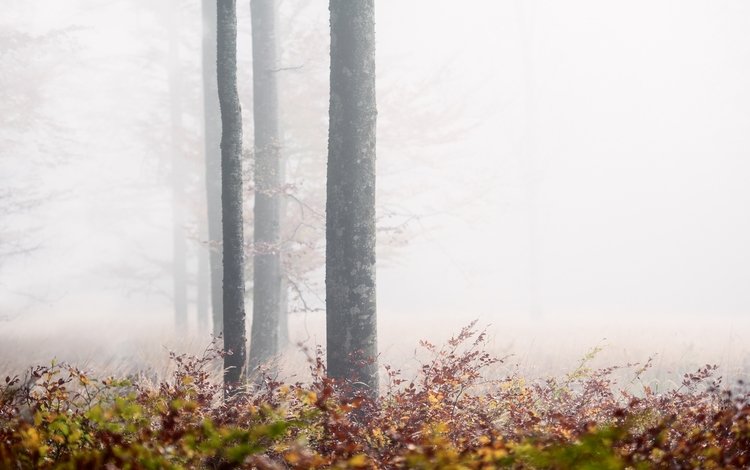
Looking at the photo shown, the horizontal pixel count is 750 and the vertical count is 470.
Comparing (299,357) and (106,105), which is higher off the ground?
(106,105)

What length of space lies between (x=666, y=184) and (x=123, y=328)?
4128 cm

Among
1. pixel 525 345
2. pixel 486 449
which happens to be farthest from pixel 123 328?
pixel 486 449

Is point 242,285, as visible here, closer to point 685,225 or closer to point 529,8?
point 529,8

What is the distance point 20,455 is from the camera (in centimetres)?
270

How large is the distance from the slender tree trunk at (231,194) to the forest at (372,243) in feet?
0.08

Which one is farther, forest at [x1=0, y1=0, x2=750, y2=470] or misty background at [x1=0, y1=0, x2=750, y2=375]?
misty background at [x1=0, y1=0, x2=750, y2=375]

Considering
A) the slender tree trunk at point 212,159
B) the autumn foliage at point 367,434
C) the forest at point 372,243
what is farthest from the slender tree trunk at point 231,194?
the slender tree trunk at point 212,159

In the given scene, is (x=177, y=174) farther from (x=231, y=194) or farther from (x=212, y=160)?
(x=231, y=194)

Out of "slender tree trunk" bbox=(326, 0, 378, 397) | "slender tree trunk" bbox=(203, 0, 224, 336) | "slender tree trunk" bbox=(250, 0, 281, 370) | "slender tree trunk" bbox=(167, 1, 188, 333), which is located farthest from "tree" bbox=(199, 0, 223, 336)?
"slender tree trunk" bbox=(167, 1, 188, 333)

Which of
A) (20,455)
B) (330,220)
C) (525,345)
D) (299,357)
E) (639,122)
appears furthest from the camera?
(639,122)

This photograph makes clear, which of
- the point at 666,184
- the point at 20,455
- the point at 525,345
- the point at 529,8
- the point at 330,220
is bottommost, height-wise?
the point at 525,345

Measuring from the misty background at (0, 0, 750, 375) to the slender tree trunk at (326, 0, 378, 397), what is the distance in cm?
869

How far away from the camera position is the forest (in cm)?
348

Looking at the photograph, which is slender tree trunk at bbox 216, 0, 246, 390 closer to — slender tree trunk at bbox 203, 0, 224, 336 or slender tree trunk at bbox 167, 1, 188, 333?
slender tree trunk at bbox 203, 0, 224, 336
